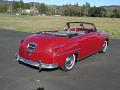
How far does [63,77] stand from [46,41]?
1151 millimetres

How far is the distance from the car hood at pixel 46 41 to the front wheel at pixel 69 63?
58cm

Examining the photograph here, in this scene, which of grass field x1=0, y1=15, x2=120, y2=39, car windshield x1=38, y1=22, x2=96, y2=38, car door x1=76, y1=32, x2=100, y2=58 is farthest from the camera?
grass field x1=0, y1=15, x2=120, y2=39

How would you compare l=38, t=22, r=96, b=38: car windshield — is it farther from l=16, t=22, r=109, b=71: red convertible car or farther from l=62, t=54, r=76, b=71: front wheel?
l=62, t=54, r=76, b=71: front wheel

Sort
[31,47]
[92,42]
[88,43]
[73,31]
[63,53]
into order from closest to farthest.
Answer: [63,53], [31,47], [88,43], [92,42], [73,31]

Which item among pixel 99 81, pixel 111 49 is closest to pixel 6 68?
pixel 99 81

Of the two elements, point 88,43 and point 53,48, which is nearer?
point 53,48

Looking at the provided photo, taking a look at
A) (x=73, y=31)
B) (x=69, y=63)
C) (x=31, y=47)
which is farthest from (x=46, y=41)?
(x=73, y=31)

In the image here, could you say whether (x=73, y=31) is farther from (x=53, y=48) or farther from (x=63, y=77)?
(x=63, y=77)

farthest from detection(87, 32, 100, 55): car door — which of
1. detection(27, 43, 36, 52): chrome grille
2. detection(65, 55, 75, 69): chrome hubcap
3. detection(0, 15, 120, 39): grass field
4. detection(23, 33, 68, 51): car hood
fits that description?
detection(0, 15, 120, 39): grass field

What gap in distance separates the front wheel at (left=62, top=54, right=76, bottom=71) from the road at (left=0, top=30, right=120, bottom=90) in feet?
0.42

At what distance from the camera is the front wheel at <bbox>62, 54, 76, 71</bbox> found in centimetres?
694

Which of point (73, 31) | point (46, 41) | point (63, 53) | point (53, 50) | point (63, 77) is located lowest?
point (63, 77)

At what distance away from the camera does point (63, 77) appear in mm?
6391

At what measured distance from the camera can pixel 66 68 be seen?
6.98 meters
